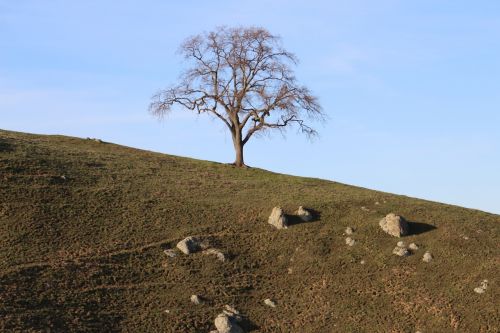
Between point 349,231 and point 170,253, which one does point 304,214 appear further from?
point 170,253

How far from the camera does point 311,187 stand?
6706cm

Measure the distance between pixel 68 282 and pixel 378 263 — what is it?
2286cm

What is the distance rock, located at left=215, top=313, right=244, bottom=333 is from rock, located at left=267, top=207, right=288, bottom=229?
47.5 feet

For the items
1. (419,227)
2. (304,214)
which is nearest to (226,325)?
(304,214)

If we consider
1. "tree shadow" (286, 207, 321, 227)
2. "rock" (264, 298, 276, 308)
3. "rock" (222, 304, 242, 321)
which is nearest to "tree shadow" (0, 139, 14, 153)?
"tree shadow" (286, 207, 321, 227)

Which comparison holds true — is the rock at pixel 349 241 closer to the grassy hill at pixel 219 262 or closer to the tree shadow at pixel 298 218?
the grassy hill at pixel 219 262

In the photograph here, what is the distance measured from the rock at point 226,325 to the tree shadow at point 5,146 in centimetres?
3694

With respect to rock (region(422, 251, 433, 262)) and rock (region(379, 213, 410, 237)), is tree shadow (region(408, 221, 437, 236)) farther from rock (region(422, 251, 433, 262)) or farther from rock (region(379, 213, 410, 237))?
rock (region(422, 251, 433, 262))

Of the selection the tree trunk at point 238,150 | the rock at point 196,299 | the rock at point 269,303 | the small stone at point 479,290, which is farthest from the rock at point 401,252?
the tree trunk at point 238,150

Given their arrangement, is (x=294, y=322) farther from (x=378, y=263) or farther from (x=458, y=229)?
(x=458, y=229)

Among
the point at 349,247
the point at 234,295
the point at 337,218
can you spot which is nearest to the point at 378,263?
the point at 349,247

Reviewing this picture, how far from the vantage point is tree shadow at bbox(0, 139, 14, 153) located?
215ft

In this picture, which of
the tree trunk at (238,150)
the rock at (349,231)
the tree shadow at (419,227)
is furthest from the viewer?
the tree trunk at (238,150)

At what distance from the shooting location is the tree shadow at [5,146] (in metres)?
65.7
